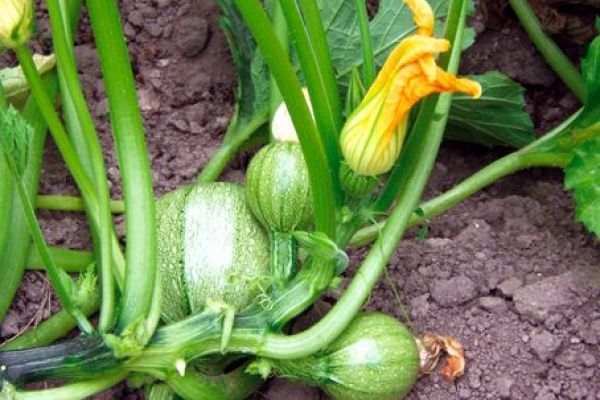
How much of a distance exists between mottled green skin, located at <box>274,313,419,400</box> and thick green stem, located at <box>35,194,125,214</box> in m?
0.55

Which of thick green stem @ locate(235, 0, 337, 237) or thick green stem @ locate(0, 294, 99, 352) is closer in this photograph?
thick green stem @ locate(235, 0, 337, 237)

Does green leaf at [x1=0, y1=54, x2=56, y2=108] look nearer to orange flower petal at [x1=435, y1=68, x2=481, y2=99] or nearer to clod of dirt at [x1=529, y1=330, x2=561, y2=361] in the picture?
orange flower petal at [x1=435, y1=68, x2=481, y2=99]

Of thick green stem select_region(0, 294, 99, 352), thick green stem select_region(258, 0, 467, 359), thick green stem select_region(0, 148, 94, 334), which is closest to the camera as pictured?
thick green stem select_region(0, 148, 94, 334)

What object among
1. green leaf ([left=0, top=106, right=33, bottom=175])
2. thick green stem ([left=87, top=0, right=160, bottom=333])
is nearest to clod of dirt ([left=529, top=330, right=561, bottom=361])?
thick green stem ([left=87, top=0, right=160, bottom=333])

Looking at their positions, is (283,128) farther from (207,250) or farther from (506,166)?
(506,166)

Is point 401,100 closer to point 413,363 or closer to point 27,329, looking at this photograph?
point 413,363

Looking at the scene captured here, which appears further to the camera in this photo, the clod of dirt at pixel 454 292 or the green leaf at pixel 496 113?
the green leaf at pixel 496 113

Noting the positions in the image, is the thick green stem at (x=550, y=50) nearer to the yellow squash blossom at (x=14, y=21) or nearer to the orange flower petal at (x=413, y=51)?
the orange flower petal at (x=413, y=51)

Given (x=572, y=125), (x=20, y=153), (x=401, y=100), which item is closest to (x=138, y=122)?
(x=20, y=153)

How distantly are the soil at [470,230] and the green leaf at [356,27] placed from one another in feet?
0.98

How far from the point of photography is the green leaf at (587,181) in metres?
1.78

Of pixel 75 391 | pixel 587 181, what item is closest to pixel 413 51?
pixel 587 181

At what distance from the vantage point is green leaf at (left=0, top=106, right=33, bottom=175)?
1.46 metres

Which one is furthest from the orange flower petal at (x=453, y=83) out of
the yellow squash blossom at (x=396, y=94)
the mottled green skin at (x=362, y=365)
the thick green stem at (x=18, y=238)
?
the thick green stem at (x=18, y=238)
